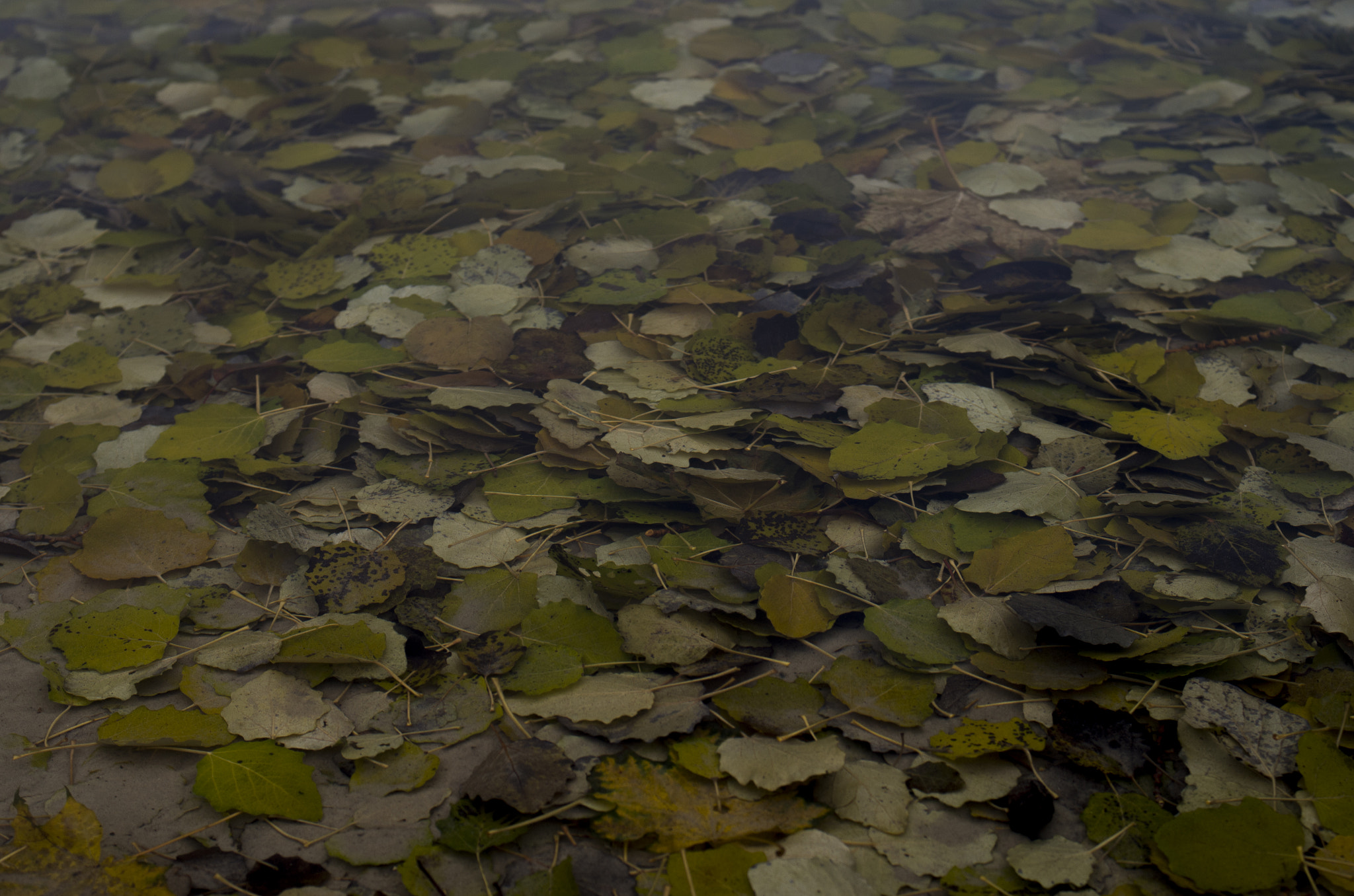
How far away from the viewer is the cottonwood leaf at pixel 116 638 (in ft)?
4.83

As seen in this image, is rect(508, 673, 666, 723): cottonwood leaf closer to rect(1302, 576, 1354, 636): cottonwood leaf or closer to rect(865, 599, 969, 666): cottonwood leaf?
rect(865, 599, 969, 666): cottonwood leaf

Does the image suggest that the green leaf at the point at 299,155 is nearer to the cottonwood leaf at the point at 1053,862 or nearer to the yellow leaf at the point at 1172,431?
the yellow leaf at the point at 1172,431

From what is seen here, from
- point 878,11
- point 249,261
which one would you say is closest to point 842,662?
point 249,261

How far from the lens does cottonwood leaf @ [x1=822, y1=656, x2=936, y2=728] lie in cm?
137

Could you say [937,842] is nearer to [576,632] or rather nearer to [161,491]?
[576,632]

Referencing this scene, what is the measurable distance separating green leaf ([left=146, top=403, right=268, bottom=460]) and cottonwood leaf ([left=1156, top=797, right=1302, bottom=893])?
2.01 meters

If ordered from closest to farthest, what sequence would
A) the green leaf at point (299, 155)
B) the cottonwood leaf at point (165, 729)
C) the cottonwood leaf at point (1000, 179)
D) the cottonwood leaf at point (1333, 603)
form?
the cottonwood leaf at point (165, 729), the cottonwood leaf at point (1333, 603), the cottonwood leaf at point (1000, 179), the green leaf at point (299, 155)

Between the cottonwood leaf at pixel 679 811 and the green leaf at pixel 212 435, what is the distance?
1.28 meters

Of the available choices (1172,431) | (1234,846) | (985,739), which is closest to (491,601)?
(985,739)

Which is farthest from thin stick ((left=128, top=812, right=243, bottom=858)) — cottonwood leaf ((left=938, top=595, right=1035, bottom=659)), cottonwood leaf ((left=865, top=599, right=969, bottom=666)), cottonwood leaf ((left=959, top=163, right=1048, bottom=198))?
cottonwood leaf ((left=959, top=163, right=1048, bottom=198))

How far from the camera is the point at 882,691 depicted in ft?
4.62

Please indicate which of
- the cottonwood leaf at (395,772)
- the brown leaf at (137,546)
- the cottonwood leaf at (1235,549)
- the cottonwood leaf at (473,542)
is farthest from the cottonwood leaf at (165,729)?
the cottonwood leaf at (1235,549)

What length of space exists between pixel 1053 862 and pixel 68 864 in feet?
4.56

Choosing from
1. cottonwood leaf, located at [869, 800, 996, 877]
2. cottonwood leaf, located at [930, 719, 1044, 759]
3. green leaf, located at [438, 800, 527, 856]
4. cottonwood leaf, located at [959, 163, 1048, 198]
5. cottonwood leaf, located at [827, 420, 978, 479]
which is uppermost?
cottonwood leaf, located at [959, 163, 1048, 198]
